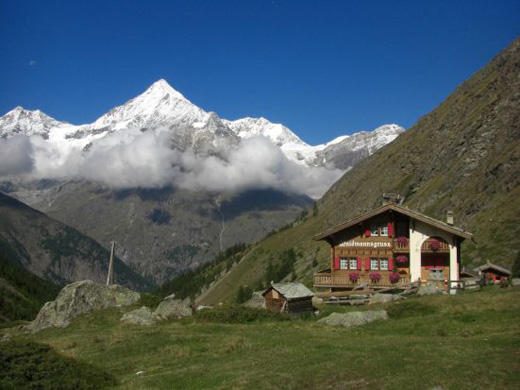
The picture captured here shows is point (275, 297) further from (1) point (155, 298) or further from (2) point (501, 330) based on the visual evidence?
(2) point (501, 330)

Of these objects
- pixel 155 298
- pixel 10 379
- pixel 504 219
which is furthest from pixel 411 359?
pixel 504 219

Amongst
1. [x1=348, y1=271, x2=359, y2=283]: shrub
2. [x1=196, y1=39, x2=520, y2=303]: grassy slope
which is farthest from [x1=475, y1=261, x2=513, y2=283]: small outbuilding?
[x1=348, y1=271, x2=359, y2=283]: shrub

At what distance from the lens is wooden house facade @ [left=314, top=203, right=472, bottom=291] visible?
58406mm

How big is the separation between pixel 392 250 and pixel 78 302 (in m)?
34.4

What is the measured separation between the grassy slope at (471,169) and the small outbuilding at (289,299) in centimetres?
3288

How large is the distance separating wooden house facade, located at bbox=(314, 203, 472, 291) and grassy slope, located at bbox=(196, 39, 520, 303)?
1192cm

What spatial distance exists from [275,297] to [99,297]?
22883 mm

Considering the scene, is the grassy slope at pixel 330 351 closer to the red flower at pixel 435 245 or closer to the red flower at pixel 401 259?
the red flower at pixel 435 245

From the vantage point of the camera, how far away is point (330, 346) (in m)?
26.6

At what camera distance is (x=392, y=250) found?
60.8 m

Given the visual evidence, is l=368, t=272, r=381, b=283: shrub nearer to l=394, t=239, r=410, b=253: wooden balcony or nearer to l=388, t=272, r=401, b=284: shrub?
l=388, t=272, r=401, b=284: shrub

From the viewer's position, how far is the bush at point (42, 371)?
2092 cm

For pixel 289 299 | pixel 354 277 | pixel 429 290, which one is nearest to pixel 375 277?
pixel 354 277

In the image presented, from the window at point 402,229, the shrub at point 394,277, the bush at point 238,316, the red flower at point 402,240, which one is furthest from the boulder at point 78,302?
the window at point 402,229
